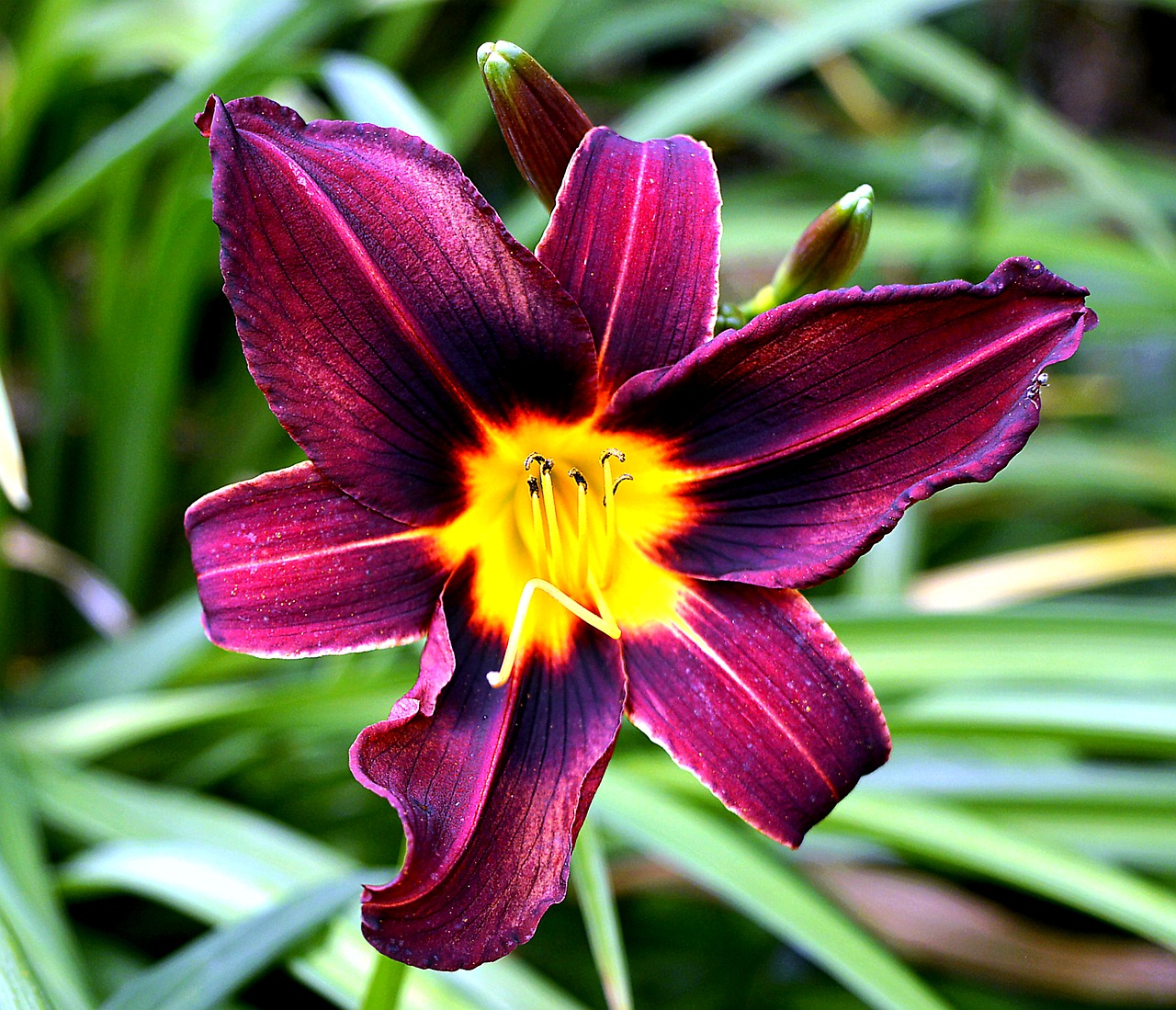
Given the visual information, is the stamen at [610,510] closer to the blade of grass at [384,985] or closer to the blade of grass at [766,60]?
the blade of grass at [384,985]

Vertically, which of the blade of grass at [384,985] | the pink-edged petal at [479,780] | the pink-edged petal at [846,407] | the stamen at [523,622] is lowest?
the blade of grass at [384,985]

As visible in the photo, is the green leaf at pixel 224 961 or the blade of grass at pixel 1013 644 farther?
the blade of grass at pixel 1013 644

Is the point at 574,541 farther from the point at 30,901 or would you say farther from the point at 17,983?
the point at 30,901

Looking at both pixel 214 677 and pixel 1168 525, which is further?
pixel 1168 525

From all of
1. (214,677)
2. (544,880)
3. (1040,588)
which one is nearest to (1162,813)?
(1040,588)

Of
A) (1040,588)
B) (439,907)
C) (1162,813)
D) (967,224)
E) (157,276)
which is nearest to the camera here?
(439,907)

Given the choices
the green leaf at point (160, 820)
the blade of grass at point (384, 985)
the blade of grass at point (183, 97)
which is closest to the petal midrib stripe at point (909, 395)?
the blade of grass at point (384, 985)

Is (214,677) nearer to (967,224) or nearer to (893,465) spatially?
(893,465)
